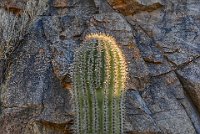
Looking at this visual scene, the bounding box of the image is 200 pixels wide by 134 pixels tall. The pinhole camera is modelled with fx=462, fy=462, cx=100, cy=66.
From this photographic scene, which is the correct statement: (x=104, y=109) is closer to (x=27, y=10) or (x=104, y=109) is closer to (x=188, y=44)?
(x=188, y=44)

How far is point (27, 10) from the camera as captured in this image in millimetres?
6188

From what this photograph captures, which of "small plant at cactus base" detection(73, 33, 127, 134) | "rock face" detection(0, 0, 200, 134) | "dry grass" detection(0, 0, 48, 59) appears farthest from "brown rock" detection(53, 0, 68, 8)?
"small plant at cactus base" detection(73, 33, 127, 134)

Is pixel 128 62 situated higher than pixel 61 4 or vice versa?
pixel 61 4

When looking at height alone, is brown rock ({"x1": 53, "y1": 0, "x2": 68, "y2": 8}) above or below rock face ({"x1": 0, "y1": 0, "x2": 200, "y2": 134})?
above

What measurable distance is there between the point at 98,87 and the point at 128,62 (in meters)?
1.53

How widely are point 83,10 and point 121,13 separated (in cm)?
52

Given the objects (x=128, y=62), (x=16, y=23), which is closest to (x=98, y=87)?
(x=128, y=62)

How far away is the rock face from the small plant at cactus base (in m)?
1.04

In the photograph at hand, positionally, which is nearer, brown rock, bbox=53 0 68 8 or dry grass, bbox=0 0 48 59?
dry grass, bbox=0 0 48 59

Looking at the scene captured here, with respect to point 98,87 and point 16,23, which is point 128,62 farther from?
point 16,23

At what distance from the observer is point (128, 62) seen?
551 centimetres

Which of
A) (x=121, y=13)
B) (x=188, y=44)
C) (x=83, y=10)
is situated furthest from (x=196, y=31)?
(x=83, y=10)

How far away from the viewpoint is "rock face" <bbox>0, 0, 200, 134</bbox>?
17.4 ft

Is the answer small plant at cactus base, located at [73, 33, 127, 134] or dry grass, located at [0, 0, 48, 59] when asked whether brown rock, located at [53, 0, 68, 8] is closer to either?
dry grass, located at [0, 0, 48, 59]
